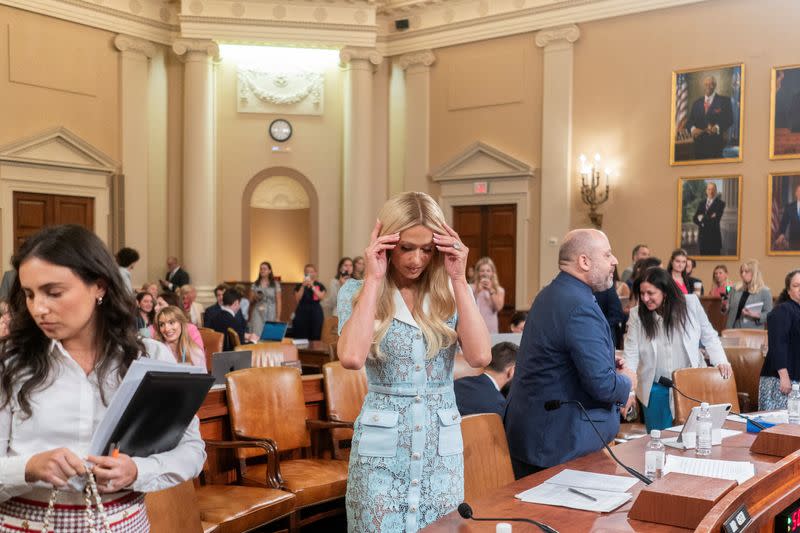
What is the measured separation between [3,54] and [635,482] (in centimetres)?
1178

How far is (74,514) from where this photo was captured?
1.88 meters

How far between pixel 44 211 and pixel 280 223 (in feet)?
14.3

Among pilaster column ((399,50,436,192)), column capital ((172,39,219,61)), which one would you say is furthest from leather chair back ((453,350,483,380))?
column capital ((172,39,219,61))

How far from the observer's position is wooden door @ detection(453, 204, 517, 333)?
13.2 metres

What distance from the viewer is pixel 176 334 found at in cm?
594

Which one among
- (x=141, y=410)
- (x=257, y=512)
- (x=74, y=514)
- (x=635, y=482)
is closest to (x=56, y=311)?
(x=141, y=410)

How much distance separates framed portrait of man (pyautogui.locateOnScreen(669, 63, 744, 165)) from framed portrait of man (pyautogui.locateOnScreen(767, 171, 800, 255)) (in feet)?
2.16

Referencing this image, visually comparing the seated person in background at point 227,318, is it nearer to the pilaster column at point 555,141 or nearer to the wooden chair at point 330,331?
the wooden chair at point 330,331

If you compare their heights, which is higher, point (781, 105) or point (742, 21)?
point (742, 21)

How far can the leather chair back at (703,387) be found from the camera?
183 inches

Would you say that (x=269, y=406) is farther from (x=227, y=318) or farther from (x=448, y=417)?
(x=227, y=318)

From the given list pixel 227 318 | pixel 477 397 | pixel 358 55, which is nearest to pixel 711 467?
pixel 477 397

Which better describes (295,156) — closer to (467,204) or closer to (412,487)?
(467,204)

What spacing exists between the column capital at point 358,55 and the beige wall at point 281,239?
2946 millimetres
